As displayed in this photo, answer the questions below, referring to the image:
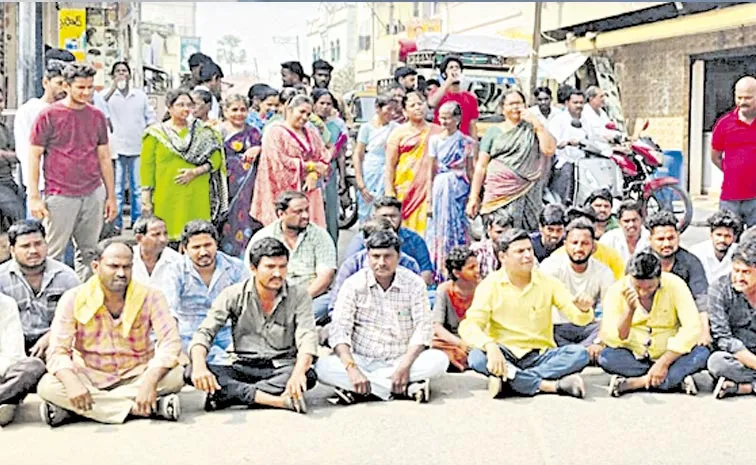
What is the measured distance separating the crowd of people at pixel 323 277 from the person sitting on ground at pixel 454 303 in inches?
0.5

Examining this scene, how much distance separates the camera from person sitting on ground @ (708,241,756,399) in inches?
212

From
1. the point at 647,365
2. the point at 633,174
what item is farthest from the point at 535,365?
the point at 633,174

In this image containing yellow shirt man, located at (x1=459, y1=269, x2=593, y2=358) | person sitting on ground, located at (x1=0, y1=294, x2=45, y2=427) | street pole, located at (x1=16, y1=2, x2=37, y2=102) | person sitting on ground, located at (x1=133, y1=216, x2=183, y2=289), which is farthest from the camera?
street pole, located at (x1=16, y1=2, x2=37, y2=102)

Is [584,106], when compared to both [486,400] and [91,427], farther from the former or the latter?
[91,427]

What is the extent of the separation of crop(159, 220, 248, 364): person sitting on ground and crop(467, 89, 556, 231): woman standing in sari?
235cm

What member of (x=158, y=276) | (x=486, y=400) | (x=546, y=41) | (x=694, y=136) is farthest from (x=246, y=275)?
(x=546, y=41)

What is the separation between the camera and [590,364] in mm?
5895

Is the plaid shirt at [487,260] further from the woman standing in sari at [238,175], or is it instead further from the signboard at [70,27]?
the signboard at [70,27]

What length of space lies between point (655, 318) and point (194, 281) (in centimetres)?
250

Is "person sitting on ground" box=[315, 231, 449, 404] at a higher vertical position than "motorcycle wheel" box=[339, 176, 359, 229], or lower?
lower

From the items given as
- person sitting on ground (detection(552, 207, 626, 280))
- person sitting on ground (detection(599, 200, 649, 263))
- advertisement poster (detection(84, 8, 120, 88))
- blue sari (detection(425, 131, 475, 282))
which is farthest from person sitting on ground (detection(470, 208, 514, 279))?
advertisement poster (detection(84, 8, 120, 88))

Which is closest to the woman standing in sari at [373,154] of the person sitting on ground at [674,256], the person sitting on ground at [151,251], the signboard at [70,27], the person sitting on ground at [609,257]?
the person sitting on ground at [609,257]

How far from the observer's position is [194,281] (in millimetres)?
5809

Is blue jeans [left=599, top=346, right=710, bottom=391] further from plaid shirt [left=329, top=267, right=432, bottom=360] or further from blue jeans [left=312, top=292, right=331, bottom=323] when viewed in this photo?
blue jeans [left=312, top=292, right=331, bottom=323]
